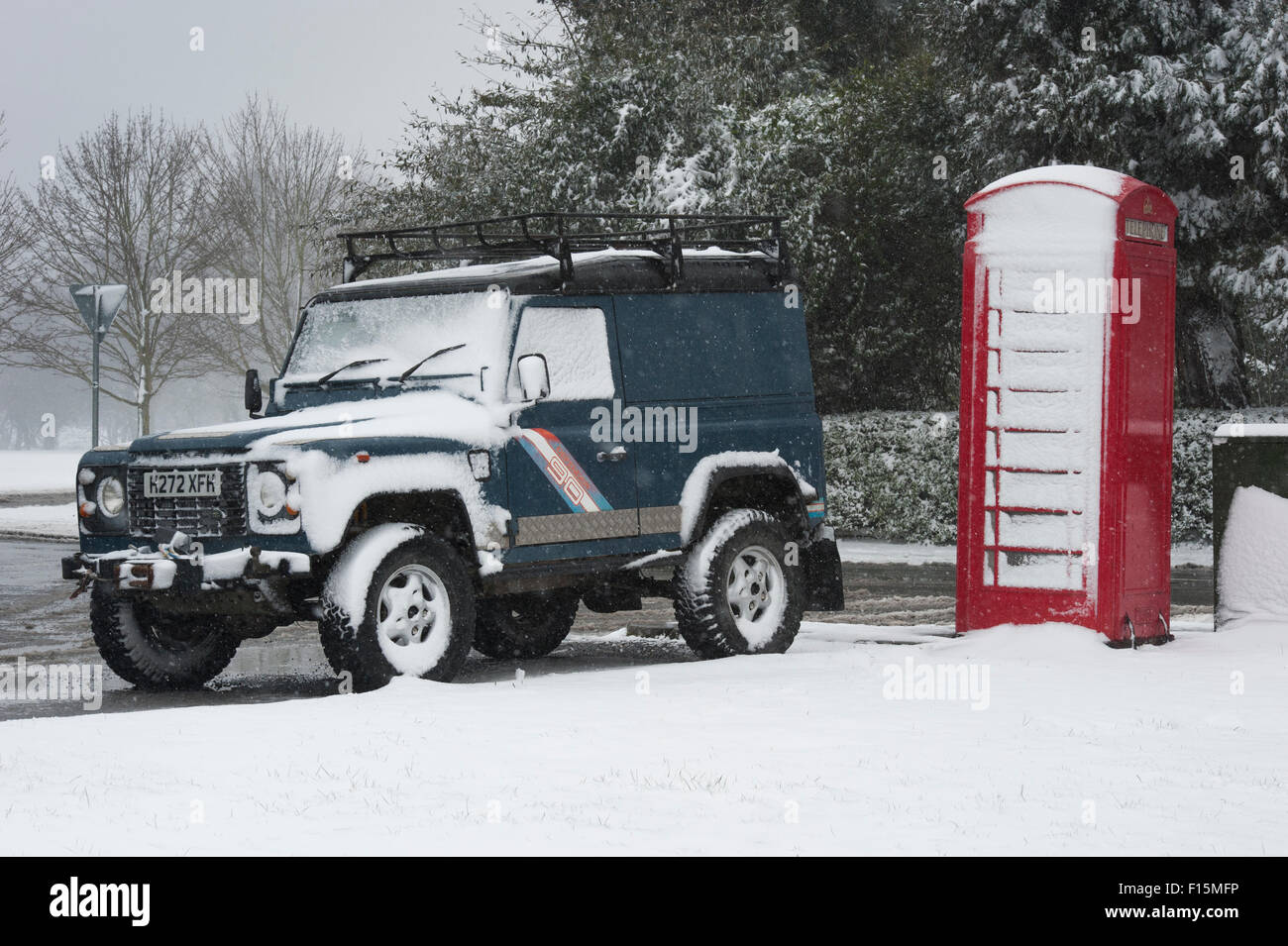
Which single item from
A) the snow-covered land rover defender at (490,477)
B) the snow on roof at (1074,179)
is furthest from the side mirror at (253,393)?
the snow on roof at (1074,179)

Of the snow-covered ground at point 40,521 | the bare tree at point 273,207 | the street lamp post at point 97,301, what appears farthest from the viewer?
the bare tree at point 273,207

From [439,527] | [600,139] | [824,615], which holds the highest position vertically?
[600,139]

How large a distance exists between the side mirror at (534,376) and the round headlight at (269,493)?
1431mm

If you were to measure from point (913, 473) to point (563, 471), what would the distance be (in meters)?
11.1

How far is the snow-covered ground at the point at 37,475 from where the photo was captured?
44.8m

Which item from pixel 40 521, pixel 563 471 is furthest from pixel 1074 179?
pixel 40 521

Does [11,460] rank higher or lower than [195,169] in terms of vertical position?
lower

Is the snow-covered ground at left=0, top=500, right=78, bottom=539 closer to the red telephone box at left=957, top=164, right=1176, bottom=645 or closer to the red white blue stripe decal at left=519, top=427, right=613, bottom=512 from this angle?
the red white blue stripe decal at left=519, top=427, right=613, bottom=512

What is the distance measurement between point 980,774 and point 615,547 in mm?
4163

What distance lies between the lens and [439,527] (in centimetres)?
1015

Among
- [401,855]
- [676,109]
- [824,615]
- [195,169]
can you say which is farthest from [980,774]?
[195,169]

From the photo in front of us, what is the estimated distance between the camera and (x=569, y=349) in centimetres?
1060

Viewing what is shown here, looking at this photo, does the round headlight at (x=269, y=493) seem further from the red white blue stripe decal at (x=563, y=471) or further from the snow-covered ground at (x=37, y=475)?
the snow-covered ground at (x=37, y=475)

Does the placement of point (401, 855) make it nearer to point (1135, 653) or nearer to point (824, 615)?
point (1135, 653)
